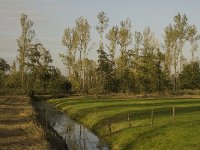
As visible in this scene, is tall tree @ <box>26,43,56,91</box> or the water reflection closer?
the water reflection

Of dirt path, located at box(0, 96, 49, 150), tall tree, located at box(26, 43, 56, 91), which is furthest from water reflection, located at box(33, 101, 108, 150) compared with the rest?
tall tree, located at box(26, 43, 56, 91)

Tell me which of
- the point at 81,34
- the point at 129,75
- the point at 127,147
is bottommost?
the point at 127,147

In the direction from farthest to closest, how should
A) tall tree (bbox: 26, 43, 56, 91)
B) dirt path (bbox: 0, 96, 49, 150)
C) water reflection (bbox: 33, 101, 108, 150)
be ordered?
tall tree (bbox: 26, 43, 56, 91) → water reflection (bbox: 33, 101, 108, 150) → dirt path (bbox: 0, 96, 49, 150)

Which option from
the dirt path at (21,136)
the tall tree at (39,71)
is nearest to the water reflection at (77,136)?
the dirt path at (21,136)

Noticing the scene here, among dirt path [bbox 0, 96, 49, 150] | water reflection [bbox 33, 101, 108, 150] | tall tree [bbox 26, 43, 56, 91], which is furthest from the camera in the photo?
tall tree [bbox 26, 43, 56, 91]

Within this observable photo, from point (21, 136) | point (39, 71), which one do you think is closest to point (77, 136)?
point (21, 136)

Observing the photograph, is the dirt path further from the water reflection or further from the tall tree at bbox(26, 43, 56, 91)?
the tall tree at bbox(26, 43, 56, 91)

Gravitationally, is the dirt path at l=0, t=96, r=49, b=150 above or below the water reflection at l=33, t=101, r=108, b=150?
above

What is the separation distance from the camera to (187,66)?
435 feet

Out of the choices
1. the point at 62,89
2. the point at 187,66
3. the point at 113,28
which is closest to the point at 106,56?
the point at 113,28

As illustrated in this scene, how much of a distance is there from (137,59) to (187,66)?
734 inches

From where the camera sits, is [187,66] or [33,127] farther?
[187,66]

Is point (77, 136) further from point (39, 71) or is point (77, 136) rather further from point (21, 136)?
point (39, 71)

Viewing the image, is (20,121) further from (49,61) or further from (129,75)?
(49,61)
